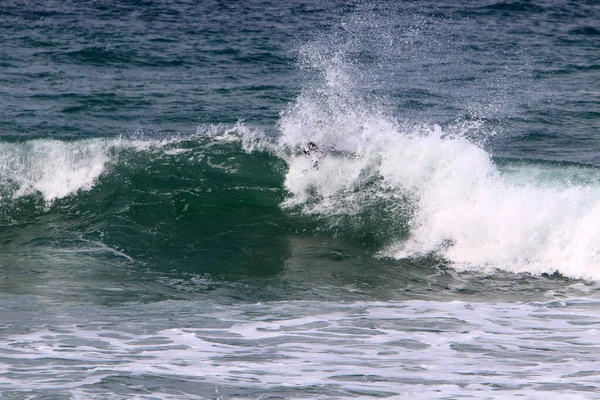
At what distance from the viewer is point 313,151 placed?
46.7 feet

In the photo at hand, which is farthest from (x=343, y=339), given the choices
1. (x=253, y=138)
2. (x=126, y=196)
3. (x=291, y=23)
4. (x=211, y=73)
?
(x=291, y=23)

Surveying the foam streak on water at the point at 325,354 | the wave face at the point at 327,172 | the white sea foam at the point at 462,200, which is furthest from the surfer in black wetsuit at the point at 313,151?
the foam streak on water at the point at 325,354

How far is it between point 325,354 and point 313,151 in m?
6.47

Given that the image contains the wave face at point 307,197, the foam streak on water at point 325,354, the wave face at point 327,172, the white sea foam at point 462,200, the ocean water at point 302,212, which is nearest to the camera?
the foam streak on water at point 325,354

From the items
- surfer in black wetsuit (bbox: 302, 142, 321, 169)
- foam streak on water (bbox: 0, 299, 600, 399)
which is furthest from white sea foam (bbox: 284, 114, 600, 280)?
foam streak on water (bbox: 0, 299, 600, 399)

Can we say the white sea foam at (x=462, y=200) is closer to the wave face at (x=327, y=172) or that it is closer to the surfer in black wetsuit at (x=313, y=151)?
the wave face at (x=327, y=172)

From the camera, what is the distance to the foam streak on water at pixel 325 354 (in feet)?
24.1

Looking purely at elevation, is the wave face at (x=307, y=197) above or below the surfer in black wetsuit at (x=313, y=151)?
below

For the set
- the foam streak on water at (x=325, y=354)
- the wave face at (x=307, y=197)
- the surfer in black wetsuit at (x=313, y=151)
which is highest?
the surfer in black wetsuit at (x=313, y=151)

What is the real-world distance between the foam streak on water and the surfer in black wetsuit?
15.2ft

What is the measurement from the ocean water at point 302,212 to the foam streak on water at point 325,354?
3 centimetres

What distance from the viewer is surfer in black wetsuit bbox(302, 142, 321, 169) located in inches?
550

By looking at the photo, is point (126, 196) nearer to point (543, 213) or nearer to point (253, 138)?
point (253, 138)

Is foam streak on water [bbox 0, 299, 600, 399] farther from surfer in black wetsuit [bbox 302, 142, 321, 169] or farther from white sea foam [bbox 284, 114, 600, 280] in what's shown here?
surfer in black wetsuit [bbox 302, 142, 321, 169]
